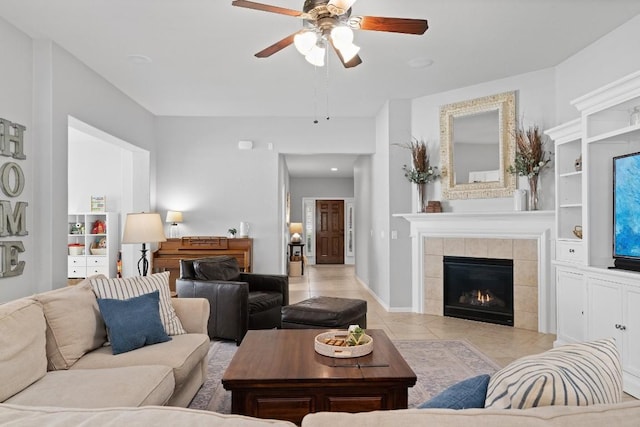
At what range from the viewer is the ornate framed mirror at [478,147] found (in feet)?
17.6

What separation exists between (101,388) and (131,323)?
0.72 m

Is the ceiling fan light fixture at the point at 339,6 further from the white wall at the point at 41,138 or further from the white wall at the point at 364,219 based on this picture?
the white wall at the point at 364,219

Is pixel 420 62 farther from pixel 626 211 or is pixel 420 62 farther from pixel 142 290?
pixel 142 290

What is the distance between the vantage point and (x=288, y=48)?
4359mm

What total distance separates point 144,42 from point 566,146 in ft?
13.3

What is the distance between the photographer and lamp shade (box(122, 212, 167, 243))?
4.31 metres

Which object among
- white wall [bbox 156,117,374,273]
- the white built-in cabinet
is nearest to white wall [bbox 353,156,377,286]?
white wall [bbox 156,117,374,273]

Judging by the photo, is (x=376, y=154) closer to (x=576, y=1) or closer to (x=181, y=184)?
(x=181, y=184)

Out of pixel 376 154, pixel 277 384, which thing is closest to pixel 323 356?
pixel 277 384

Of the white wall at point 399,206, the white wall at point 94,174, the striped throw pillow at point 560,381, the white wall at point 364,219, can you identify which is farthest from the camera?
the white wall at point 364,219

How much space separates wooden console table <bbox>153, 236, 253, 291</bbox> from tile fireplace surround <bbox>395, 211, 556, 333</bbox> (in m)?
2.39

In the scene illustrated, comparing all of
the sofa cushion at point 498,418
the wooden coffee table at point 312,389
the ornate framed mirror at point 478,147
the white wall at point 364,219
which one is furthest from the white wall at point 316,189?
the sofa cushion at point 498,418

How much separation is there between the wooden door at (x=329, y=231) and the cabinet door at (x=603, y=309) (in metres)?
10.2

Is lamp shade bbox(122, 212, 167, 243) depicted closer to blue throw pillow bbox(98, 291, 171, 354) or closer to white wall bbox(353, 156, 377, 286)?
blue throw pillow bbox(98, 291, 171, 354)
